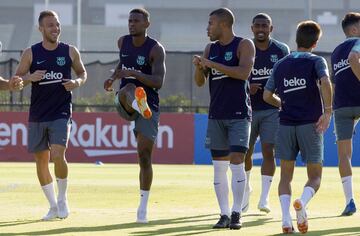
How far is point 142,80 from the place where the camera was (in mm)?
11914

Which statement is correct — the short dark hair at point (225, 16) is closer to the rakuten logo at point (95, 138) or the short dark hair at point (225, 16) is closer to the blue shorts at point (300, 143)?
the blue shorts at point (300, 143)

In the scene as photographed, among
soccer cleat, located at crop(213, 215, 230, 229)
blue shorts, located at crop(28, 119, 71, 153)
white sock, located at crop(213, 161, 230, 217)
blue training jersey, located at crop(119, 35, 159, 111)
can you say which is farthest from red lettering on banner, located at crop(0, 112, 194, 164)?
soccer cleat, located at crop(213, 215, 230, 229)

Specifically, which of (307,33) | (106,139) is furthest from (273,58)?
(106,139)

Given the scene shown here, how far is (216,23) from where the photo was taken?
11375mm

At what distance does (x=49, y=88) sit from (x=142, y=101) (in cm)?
135

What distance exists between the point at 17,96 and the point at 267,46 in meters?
18.9

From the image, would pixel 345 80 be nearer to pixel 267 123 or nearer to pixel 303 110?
pixel 267 123

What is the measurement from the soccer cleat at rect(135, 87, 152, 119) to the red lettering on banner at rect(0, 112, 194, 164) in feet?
53.1

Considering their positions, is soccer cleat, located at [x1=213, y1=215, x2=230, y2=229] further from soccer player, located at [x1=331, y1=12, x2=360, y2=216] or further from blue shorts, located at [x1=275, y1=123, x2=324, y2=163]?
soccer player, located at [x1=331, y1=12, x2=360, y2=216]

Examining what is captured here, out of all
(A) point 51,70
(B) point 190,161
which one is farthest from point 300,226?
(B) point 190,161

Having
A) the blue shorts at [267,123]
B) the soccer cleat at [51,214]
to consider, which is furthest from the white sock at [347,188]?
the soccer cleat at [51,214]

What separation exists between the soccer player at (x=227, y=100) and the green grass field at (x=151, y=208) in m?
0.49

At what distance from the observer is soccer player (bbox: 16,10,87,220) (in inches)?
489

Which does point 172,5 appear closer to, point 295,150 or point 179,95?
point 179,95
